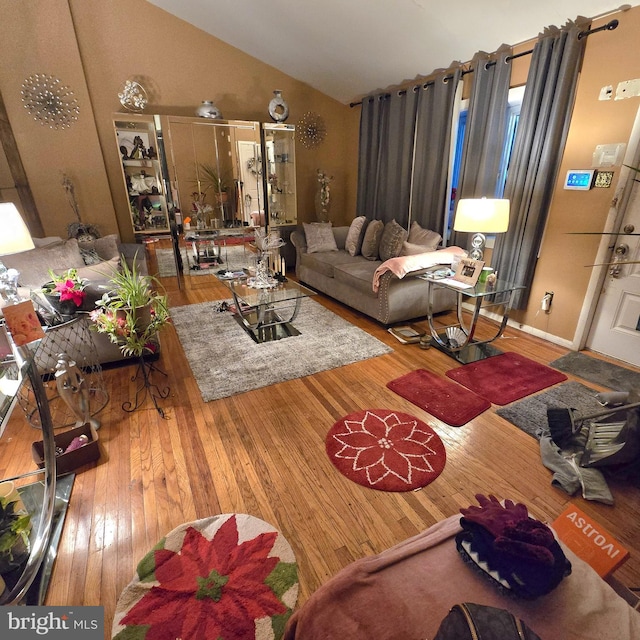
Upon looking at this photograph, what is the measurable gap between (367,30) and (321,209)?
242cm

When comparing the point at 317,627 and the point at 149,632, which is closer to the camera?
the point at 317,627

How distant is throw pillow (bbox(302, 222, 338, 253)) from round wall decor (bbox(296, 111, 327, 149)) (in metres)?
1.64

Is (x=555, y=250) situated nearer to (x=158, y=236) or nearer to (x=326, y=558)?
(x=326, y=558)

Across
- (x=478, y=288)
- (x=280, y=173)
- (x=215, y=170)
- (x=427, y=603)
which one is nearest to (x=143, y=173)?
(x=215, y=170)

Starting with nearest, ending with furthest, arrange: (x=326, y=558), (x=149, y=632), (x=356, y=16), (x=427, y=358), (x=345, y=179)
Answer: (x=149, y=632), (x=326, y=558), (x=427, y=358), (x=356, y=16), (x=345, y=179)

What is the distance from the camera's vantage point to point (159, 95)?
4395 millimetres

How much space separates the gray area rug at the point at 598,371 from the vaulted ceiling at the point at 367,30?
7.99ft

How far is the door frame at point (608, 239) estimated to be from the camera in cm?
245

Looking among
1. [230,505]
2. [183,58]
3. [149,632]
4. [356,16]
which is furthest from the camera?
[183,58]

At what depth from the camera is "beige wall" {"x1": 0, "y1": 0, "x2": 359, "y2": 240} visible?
12.1 ft

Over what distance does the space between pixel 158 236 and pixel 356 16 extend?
3.29 meters

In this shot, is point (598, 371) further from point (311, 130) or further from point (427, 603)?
point (311, 130)

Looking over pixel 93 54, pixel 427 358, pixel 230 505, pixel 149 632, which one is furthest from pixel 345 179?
pixel 149 632

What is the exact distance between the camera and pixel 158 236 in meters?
4.68
